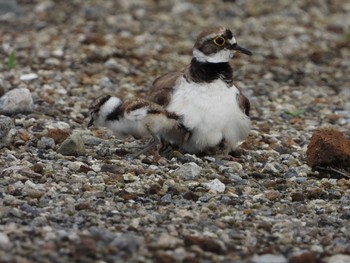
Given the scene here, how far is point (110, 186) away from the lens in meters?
6.23

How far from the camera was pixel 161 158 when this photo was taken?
22.9ft

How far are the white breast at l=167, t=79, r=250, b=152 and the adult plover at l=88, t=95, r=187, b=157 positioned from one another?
10 cm

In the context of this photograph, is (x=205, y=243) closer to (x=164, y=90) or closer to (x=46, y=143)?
(x=164, y=90)

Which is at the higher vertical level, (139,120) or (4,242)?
(139,120)

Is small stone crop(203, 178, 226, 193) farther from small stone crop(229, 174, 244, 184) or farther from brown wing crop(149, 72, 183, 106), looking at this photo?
brown wing crop(149, 72, 183, 106)

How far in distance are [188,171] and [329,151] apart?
120 cm

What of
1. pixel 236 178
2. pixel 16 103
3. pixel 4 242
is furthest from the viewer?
pixel 16 103

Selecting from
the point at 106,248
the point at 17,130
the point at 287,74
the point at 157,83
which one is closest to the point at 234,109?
the point at 157,83

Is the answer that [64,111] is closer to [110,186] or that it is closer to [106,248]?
[110,186]

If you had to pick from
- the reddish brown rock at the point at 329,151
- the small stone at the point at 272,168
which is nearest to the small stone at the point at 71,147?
the small stone at the point at 272,168

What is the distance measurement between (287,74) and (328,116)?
1.64 m

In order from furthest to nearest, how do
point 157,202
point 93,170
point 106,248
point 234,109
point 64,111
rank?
point 64,111, point 234,109, point 93,170, point 157,202, point 106,248

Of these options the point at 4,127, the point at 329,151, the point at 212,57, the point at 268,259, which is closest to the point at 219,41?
the point at 212,57

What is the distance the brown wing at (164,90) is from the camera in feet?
23.2
